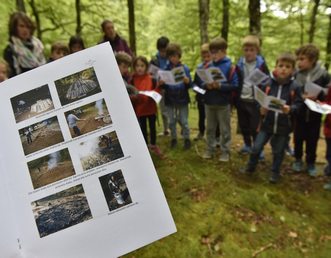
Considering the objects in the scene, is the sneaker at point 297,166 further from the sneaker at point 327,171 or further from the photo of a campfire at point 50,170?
the photo of a campfire at point 50,170

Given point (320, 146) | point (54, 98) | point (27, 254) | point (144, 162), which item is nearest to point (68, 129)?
point (54, 98)

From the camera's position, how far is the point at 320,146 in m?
6.25

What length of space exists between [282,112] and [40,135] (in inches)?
134

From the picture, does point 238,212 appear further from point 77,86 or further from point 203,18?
point 203,18

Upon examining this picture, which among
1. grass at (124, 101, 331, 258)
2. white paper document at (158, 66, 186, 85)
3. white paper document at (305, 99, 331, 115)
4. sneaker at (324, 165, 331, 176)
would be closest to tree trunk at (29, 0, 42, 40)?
white paper document at (158, 66, 186, 85)

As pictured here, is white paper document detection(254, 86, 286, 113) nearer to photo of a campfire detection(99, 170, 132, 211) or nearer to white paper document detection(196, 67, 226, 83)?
white paper document detection(196, 67, 226, 83)

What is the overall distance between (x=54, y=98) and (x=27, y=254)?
466mm

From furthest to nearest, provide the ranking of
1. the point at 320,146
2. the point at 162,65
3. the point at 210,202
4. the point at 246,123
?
1. the point at 320,146
2. the point at 162,65
3. the point at 246,123
4. the point at 210,202

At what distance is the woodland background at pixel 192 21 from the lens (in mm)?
11797

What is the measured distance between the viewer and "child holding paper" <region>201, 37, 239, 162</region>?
4.46 m

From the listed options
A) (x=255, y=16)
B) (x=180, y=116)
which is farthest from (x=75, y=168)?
(x=255, y=16)

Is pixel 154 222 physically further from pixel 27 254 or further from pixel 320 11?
pixel 320 11

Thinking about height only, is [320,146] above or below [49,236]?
below

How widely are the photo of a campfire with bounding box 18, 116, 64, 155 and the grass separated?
2.24 meters
